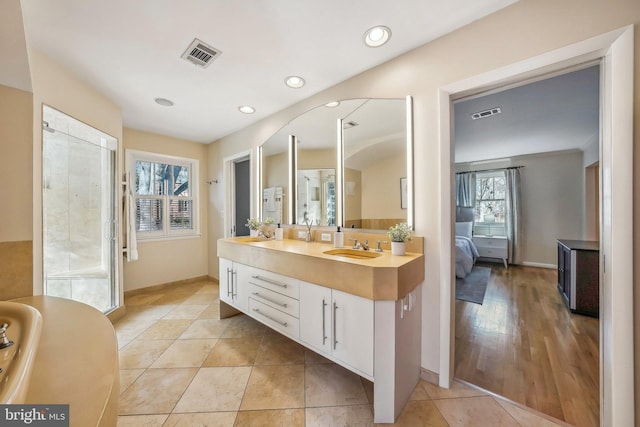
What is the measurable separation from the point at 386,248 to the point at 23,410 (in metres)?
1.91

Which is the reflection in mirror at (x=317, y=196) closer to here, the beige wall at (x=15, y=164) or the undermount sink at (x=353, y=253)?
the undermount sink at (x=353, y=253)

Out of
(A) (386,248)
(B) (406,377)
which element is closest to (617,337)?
(B) (406,377)

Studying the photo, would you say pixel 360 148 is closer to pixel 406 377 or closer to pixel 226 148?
pixel 406 377

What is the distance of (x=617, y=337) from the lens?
118 cm

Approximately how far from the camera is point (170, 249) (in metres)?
3.91

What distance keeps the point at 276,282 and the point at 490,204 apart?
606 cm

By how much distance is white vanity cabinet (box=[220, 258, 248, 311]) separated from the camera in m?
2.40

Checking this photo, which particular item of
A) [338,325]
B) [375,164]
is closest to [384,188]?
[375,164]

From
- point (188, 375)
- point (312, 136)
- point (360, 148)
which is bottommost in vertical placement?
point (188, 375)

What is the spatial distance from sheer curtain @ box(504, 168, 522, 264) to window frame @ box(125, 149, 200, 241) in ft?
21.5

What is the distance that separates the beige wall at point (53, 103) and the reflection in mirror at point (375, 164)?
2328mm

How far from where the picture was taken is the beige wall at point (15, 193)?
1.28m

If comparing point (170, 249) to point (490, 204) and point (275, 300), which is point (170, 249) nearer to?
point (275, 300)

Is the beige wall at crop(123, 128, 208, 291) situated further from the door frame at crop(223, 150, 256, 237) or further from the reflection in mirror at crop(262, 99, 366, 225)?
the reflection in mirror at crop(262, 99, 366, 225)
